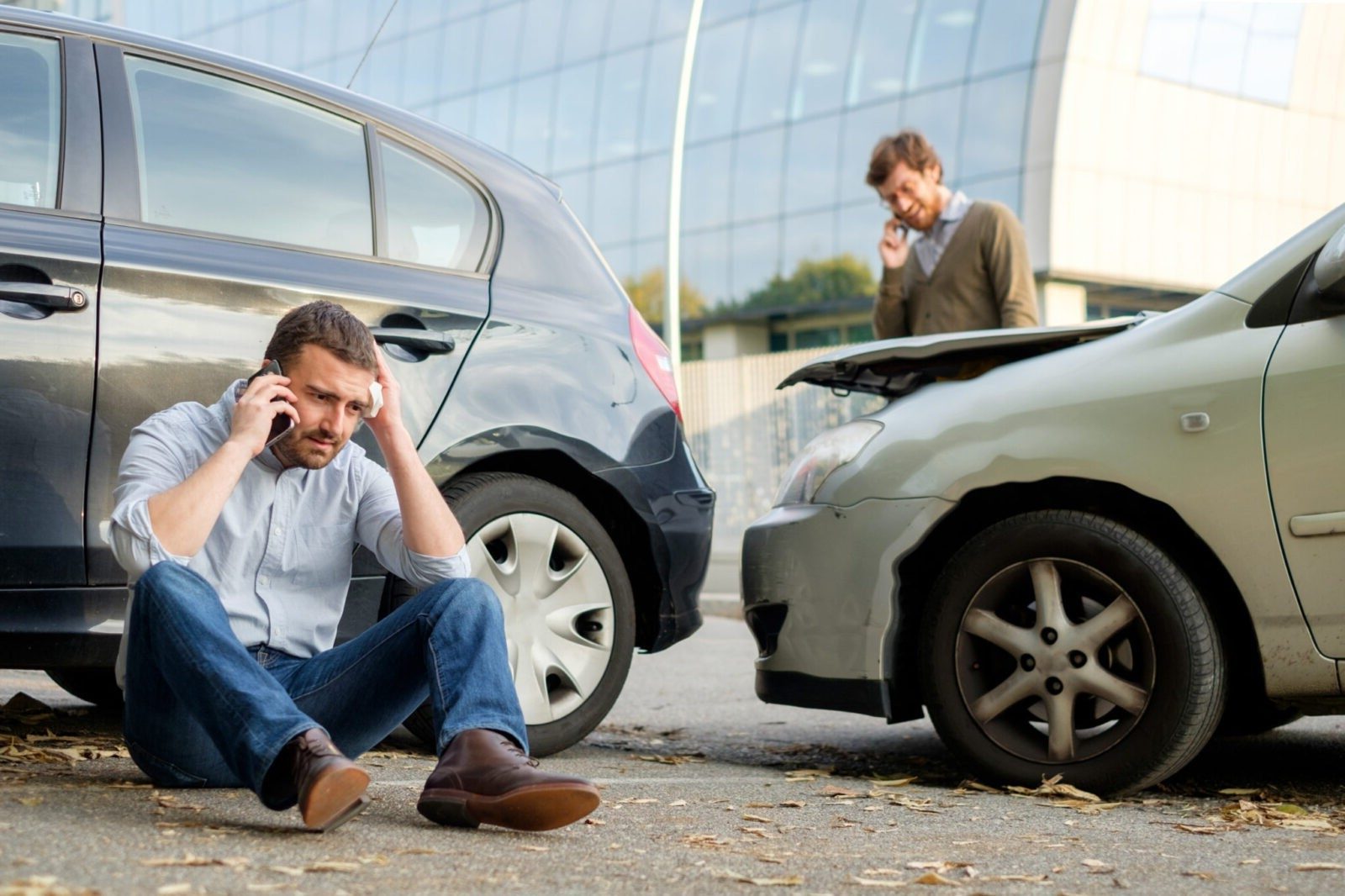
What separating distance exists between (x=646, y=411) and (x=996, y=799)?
1.65 meters

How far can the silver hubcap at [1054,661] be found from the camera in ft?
13.5

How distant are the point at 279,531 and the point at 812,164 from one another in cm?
2470

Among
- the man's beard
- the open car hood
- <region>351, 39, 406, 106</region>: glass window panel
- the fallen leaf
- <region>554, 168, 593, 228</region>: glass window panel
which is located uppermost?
<region>351, 39, 406, 106</region>: glass window panel

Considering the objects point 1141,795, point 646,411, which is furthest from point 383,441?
point 1141,795

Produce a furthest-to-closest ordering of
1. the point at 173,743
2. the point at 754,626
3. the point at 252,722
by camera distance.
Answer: the point at 754,626 < the point at 173,743 < the point at 252,722

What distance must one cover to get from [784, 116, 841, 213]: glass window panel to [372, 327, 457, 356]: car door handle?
23263 mm

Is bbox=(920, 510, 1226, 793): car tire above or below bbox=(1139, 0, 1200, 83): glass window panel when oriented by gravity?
below

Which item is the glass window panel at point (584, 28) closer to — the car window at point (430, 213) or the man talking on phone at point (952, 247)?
the man talking on phone at point (952, 247)

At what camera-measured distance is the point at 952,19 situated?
2531 cm

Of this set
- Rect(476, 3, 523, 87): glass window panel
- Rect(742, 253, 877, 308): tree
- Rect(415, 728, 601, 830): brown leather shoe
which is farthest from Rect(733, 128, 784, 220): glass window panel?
Rect(415, 728, 601, 830): brown leather shoe

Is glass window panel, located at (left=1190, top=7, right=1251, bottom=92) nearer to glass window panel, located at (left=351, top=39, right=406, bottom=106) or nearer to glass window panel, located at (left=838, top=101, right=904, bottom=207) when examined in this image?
Answer: glass window panel, located at (left=838, top=101, right=904, bottom=207)

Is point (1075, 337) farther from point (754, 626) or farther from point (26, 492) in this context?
point (26, 492)

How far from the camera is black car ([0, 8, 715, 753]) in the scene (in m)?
3.88

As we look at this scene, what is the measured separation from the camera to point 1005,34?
966 inches
